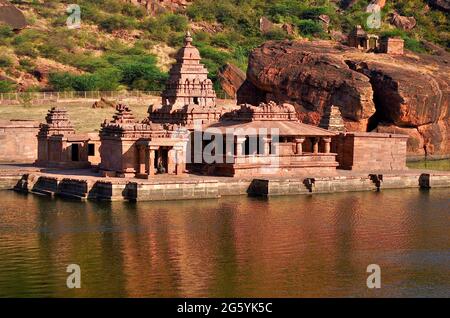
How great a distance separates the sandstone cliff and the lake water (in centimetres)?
1305

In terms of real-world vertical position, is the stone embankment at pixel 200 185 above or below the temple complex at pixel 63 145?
below

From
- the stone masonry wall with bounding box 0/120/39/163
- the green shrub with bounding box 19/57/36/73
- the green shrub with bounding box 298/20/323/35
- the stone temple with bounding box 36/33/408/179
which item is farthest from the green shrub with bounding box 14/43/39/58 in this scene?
the stone temple with bounding box 36/33/408/179

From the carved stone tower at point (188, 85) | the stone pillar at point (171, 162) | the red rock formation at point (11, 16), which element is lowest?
the stone pillar at point (171, 162)

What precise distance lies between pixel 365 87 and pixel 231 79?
20.3 metres

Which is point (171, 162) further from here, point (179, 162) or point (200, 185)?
point (200, 185)

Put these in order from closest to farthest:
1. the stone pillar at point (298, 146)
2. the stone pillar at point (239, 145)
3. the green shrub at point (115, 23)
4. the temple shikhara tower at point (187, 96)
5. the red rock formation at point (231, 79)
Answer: the stone pillar at point (239, 145)
the stone pillar at point (298, 146)
the temple shikhara tower at point (187, 96)
the red rock formation at point (231, 79)
the green shrub at point (115, 23)

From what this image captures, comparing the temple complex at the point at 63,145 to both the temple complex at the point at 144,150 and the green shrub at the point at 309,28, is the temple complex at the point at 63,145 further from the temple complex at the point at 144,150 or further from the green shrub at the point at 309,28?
the green shrub at the point at 309,28

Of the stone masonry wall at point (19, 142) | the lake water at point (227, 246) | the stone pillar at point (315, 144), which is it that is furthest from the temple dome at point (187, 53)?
the lake water at point (227, 246)

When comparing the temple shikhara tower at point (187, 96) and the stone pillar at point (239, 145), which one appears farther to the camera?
the temple shikhara tower at point (187, 96)

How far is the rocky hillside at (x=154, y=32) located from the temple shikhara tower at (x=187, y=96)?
21.9 metres

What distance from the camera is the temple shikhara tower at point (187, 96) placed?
51281 millimetres

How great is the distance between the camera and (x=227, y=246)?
3406cm
